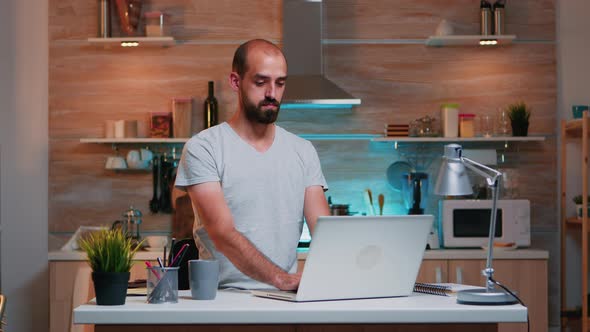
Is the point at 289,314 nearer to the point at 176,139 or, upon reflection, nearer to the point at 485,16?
the point at 176,139

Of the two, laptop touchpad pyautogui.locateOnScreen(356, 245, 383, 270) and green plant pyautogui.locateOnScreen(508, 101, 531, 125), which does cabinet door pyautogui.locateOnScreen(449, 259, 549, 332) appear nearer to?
green plant pyautogui.locateOnScreen(508, 101, 531, 125)

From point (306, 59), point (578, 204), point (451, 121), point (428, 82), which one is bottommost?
point (578, 204)

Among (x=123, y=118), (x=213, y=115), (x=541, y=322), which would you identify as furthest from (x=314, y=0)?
(x=541, y=322)

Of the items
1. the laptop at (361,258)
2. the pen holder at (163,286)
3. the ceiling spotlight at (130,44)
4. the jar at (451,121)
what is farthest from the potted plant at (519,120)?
the pen holder at (163,286)

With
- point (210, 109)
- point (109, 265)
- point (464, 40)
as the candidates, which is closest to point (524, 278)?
point (464, 40)

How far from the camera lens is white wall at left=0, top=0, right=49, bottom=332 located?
5.00m

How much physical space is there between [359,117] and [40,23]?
6.55 ft

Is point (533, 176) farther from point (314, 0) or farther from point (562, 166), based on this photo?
point (314, 0)

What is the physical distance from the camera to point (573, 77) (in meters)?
5.06

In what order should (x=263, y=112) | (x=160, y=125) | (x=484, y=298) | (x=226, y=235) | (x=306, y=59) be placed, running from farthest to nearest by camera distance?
(x=160, y=125) → (x=306, y=59) → (x=263, y=112) → (x=226, y=235) → (x=484, y=298)

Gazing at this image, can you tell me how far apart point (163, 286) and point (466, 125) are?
10.6ft

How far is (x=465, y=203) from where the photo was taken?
477cm

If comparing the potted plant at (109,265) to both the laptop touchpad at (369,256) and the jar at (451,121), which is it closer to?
the laptop touchpad at (369,256)

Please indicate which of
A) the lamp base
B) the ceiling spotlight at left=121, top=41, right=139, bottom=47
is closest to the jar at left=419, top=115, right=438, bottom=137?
the ceiling spotlight at left=121, top=41, right=139, bottom=47
